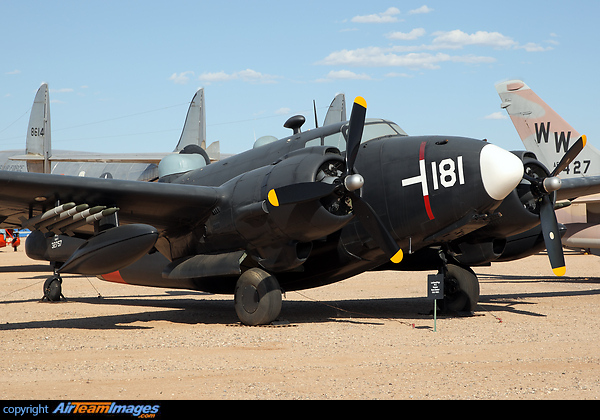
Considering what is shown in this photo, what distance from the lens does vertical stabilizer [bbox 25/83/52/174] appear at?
38875 mm

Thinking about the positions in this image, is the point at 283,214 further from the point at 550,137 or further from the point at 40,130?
the point at 40,130

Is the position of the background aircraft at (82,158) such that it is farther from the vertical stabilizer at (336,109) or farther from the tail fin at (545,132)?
the tail fin at (545,132)

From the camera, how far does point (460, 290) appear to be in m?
14.0

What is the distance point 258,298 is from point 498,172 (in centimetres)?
505

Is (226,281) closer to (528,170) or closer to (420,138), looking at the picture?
(420,138)

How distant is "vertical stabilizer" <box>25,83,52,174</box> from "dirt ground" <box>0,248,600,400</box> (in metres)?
22.6

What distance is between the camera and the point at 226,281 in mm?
13781

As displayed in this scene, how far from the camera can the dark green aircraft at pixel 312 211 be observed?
37.1ft

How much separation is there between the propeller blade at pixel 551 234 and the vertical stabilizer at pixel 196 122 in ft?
116

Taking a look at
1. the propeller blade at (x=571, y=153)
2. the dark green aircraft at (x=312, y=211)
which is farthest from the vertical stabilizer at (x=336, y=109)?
the dark green aircraft at (x=312, y=211)
